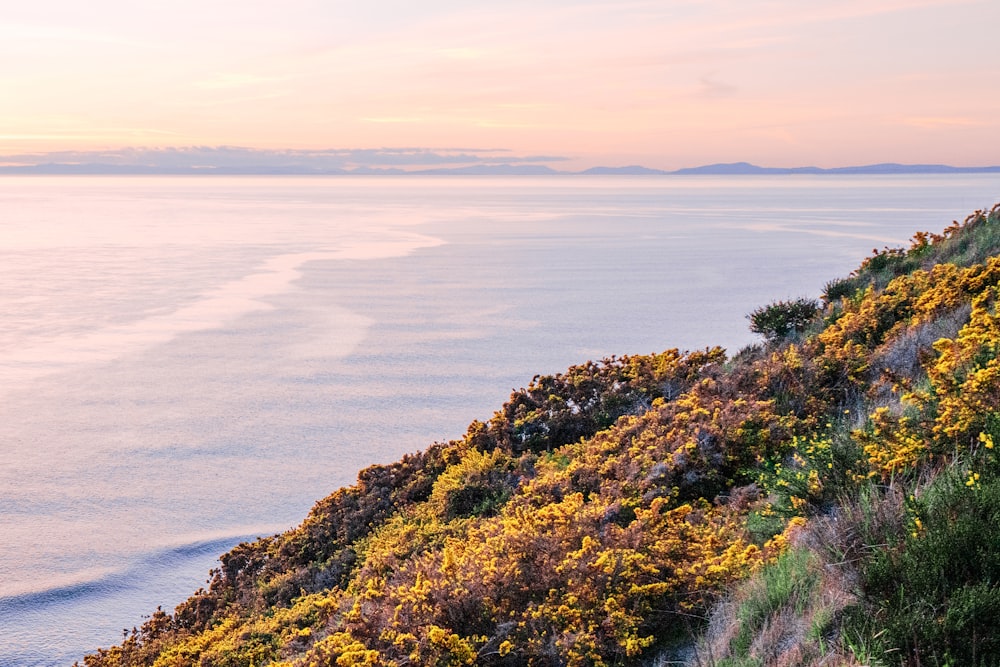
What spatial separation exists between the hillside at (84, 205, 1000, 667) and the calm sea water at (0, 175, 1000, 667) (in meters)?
3.68

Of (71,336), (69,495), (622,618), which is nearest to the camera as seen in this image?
(622,618)

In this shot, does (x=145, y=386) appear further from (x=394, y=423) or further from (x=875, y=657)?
(x=875, y=657)

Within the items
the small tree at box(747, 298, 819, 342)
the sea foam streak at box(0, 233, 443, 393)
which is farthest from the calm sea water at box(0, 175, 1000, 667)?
the small tree at box(747, 298, 819, 342)

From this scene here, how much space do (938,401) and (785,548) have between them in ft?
6.84

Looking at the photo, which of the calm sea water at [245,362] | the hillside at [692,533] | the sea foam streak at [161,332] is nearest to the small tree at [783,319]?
the hillside at [692,533]

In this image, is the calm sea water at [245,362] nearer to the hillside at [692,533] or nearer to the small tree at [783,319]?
the hillside at [692,533]

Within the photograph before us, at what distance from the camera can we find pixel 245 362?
26828 millimetres

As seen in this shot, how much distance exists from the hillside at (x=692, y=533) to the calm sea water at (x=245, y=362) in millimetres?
3680

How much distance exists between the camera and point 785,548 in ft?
18.4

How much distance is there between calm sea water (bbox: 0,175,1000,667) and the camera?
14.6 metres

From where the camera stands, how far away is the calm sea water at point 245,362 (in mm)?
14586

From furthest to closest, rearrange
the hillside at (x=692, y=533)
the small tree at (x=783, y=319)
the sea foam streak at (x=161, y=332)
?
the sea foam streak at (x=161, y=332)
the small tree at (x=783, y=319)
the hillside at (x=692, y=533)

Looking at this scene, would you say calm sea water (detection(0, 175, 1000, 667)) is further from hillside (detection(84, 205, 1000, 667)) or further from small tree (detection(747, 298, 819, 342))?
small tree (detection(747, 298, 819, 342))

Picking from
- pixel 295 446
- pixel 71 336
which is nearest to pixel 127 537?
pixel 295 446
